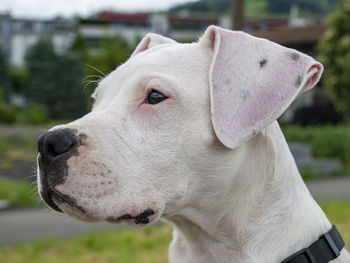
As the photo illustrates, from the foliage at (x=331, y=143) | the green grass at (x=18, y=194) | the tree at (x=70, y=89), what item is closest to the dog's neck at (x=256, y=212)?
the green grass at (x=18, y=194)

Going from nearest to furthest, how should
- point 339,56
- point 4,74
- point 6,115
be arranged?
point 339,56 < point 6,115 < point 4,74

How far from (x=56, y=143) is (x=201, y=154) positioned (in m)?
0.58

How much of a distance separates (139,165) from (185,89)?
366 mm

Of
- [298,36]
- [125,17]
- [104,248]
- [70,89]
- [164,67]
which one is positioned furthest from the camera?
[125,17]

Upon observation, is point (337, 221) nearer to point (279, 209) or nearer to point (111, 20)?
point (279, 209)

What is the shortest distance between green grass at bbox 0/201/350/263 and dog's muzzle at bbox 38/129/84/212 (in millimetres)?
3526

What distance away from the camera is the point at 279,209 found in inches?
106

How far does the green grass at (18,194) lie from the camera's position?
354 inches

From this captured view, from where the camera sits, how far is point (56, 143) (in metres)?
2.45

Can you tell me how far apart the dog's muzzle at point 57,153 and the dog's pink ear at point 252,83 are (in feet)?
1.86

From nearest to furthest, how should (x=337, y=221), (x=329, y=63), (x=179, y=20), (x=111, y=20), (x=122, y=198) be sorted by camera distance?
1. (x=122, y=198)
2. (x=337, y=221)
3. (x=329, y=63)
4. (x=179, y=20)
5. (x=111, y=20)

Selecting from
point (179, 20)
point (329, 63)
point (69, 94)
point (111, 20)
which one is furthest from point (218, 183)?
point (111, 20)

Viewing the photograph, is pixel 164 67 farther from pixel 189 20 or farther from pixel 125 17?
pixel 125 17

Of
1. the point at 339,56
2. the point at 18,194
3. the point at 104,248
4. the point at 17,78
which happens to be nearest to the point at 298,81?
the point at 104,248
